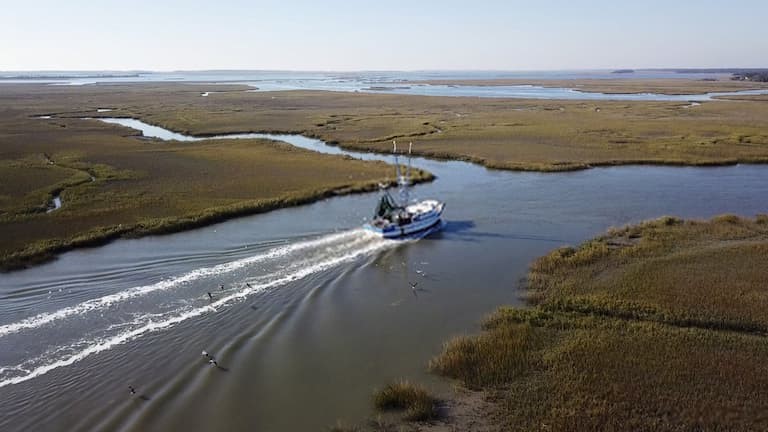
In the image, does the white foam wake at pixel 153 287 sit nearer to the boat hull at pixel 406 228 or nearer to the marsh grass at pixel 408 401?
the boat hull at pixel 406 228

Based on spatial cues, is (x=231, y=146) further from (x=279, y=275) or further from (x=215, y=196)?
(x=279, y=275)

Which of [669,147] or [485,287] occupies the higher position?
[669,147]

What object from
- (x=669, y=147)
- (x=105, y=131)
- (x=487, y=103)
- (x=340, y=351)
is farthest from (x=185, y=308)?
(x=487, y=103)

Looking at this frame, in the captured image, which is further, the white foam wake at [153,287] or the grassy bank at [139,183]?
the grassy bank at [139,183]

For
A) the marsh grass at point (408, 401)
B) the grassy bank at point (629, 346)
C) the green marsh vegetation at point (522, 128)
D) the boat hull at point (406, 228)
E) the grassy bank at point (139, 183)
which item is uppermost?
the green marsh vegetation at point (522, 128)

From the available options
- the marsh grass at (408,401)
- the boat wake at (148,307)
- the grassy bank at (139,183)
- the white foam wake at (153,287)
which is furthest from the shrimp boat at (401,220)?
the marsh grass at (408,401)

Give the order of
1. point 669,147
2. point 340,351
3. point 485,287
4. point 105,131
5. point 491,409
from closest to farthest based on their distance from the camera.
A: point 491,409, point 340,351, point 485,287, point 669,147, point 105,131

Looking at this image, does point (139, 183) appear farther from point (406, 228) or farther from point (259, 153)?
point (406, 228)
